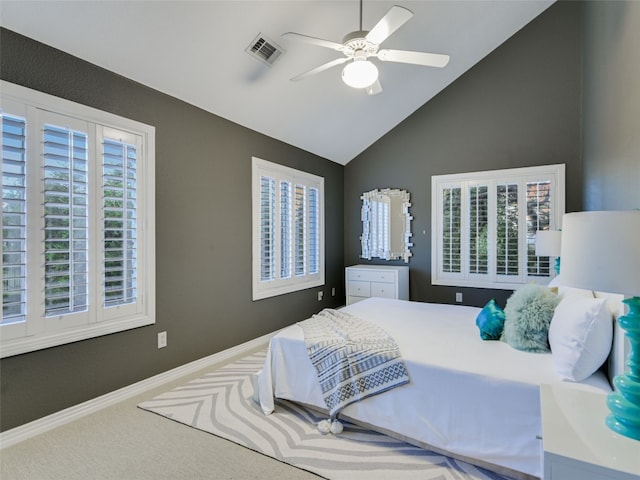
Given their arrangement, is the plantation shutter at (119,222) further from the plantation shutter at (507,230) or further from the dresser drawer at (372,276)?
the plantation shutter at (507,230)

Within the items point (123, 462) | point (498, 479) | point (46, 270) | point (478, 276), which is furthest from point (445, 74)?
point (123, 462)

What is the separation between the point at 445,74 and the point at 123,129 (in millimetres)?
3895

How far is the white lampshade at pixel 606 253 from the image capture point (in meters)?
1.04

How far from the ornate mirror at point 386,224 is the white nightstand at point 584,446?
12.8 feet

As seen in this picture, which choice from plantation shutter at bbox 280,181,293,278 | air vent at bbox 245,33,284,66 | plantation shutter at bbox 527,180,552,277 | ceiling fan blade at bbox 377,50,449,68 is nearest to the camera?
ceiling fan blade at bbox 377,50,449,68

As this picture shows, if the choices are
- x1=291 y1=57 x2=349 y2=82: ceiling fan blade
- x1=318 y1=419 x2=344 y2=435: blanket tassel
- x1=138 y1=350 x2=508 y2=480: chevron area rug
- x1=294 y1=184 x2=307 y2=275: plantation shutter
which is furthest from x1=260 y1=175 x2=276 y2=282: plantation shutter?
x1=318 y1=419 x2=344 y2=435: blanket tassel

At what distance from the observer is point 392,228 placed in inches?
210

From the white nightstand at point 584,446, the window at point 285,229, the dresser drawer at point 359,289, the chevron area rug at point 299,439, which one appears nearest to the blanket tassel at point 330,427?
the chevron area rug at point 299,439

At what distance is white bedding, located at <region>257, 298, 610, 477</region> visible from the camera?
1.73m

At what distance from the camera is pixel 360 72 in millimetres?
2400

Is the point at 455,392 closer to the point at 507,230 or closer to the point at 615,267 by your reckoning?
the point at 615,267

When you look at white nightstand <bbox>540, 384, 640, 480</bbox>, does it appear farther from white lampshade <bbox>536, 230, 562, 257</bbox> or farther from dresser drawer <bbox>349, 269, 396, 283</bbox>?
dresser drawer <bbox>349, 269, 396, 283</bbox>

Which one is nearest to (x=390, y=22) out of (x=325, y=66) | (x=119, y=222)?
(x=325, y=66)

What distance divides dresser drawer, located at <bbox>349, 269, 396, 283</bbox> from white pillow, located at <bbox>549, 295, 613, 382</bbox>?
308 centimetres
